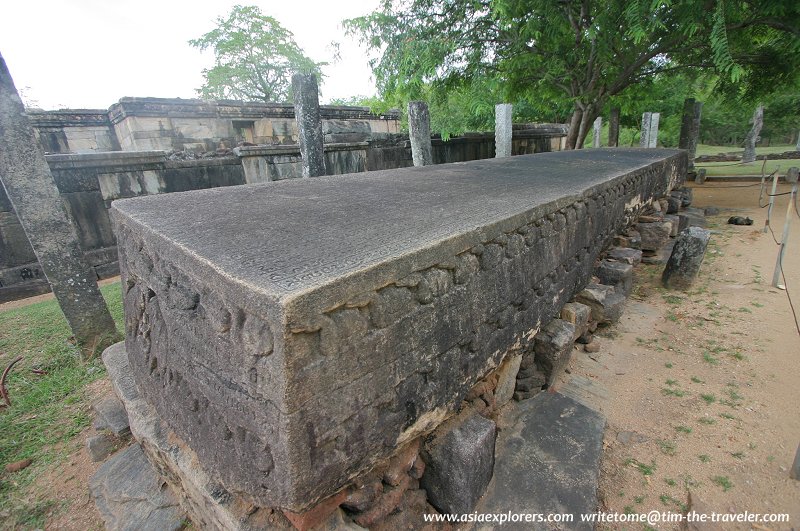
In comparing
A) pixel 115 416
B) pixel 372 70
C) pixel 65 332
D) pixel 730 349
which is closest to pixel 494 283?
pixel 115 416

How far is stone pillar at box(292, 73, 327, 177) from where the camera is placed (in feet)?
15.7

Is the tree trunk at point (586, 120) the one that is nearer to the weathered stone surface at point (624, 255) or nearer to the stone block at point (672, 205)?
the stone block at point (672, 205)

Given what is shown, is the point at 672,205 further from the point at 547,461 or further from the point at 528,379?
the point at 547,461

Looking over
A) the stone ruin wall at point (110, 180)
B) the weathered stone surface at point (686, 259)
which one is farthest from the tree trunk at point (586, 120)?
the weathered stone surface at point (686, 259)

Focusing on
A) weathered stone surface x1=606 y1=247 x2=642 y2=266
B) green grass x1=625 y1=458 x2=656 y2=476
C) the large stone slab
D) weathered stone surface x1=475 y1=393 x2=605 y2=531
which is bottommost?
green grass x1=625 y1=458 x2=656 y2=476

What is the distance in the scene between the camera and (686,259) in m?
3.88

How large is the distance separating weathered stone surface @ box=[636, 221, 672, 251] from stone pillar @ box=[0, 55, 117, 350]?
19.2ft

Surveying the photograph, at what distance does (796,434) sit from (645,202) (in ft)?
11.1

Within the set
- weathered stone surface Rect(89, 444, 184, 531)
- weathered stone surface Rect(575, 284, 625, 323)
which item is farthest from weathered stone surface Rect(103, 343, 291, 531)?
weathered stone surface Rect(575, 284, 625, 323)

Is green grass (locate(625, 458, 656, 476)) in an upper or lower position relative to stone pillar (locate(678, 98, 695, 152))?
lower

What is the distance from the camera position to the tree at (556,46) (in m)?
6.70

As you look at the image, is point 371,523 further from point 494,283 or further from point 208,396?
point 494,283

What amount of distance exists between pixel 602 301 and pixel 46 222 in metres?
4.47

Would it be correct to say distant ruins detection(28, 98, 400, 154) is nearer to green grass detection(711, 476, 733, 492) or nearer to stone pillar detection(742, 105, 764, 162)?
green grass detection(711, 476, 733, 492)
